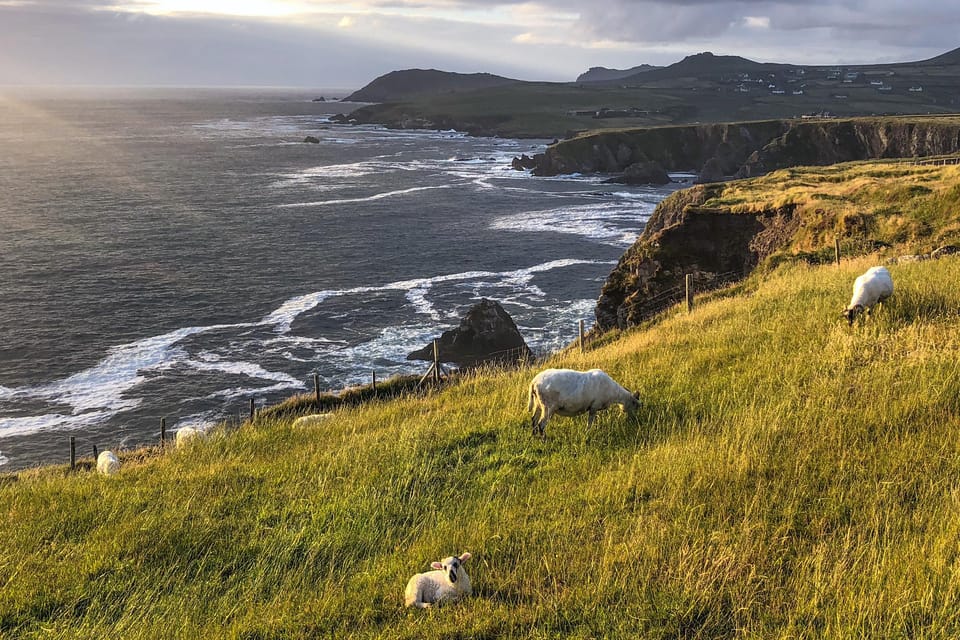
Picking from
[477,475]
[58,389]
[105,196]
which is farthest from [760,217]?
[105,196]

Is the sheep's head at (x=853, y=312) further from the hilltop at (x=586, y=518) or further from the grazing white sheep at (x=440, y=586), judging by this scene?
the grazing white sheep at (x=440, y=586)

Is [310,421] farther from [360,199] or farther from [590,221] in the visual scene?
[360,199]

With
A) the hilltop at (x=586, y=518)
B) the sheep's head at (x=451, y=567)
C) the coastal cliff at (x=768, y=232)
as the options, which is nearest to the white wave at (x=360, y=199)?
the coastal cliff at (x=768, y=232)

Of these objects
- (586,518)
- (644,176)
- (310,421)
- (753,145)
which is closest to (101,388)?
(310,421)

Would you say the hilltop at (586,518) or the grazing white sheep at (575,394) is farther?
the grazing white sheep at (575,394)

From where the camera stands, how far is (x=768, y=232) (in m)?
34.7

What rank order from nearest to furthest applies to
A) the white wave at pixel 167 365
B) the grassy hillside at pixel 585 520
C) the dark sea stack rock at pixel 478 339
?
the grassy hillside at pixel 585 520
the white wave at pixel 167 365
the dark sea stack rock at pixel 478 339

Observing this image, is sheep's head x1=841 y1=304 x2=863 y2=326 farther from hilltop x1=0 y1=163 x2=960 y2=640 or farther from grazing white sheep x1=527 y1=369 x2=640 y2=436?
grazing white sheep x1=527 y1=369 x2=640 y2=436

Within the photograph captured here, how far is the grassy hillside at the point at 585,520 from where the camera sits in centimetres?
607

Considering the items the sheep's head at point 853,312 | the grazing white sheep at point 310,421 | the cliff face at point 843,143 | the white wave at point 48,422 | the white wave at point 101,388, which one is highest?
the cliff face at point 843,143

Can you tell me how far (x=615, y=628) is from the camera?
5.83 m

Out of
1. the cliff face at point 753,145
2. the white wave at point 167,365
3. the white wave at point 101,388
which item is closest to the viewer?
the white wave at point 101,388

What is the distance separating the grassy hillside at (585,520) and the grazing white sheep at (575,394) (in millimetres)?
361

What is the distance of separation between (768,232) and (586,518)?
30912 mm
